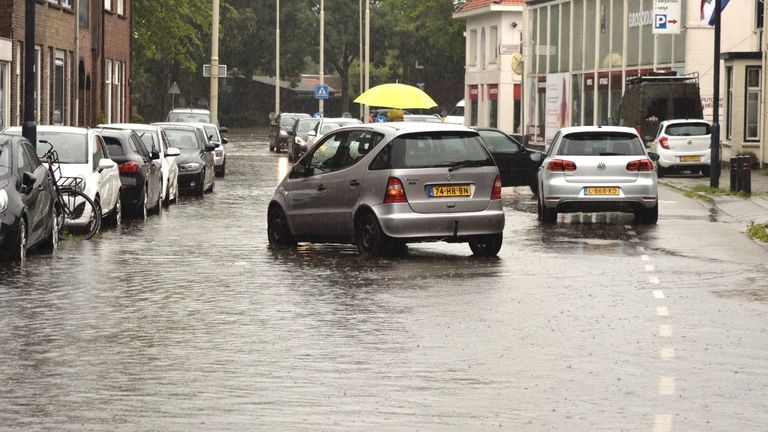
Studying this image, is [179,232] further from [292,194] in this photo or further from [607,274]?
[607,274]

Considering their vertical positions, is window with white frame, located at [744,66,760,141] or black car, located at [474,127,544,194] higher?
window with white frame, located at [744,66,760,141]

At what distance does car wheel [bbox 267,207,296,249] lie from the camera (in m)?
19.6

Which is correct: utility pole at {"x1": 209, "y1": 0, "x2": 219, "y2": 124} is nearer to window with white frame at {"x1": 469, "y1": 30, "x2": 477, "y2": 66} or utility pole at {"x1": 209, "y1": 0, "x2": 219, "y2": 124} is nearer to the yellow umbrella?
the yellow umbrella

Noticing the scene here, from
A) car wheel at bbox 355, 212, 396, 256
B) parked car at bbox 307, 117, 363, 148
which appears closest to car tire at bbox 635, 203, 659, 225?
car wheel at bbox 355, 212, 396, 256

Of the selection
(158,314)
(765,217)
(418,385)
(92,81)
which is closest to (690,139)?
(765,217)

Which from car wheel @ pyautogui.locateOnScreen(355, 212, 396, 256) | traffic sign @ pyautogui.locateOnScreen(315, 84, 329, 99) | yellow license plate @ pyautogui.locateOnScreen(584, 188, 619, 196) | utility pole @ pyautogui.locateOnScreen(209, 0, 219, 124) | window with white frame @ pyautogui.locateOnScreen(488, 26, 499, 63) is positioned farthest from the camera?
window with white frame @ pyautogui.locateOnScreen(488, 26, 499, 63)

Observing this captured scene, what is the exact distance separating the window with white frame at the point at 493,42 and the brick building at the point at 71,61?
29.3 metres

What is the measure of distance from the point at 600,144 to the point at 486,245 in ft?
20.2

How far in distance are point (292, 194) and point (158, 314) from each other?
6.68m

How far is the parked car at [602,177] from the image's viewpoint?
2377 cm

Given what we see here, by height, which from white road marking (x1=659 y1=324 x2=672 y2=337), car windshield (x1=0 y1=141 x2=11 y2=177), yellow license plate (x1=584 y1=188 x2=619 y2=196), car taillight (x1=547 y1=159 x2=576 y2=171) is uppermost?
car windshield (x1=0 y1=141 x2=11 y2=177)

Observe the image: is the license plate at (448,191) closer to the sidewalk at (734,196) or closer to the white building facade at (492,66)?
the sidewalk at (734,196)

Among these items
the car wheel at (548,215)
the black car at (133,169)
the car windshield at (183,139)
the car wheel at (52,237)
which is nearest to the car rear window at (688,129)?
the car windshield at (183,139)

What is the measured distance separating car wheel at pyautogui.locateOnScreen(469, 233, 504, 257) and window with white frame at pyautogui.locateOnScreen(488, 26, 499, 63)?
67710 mm
